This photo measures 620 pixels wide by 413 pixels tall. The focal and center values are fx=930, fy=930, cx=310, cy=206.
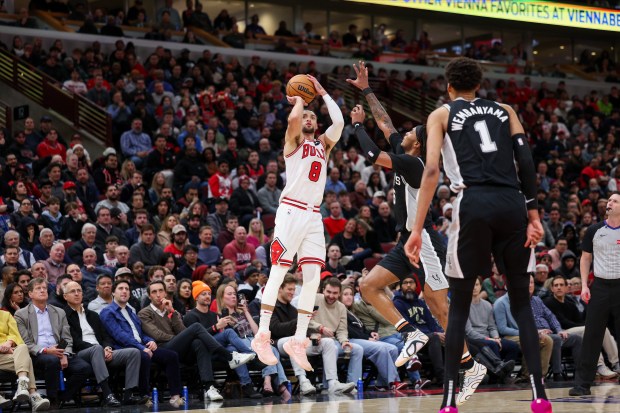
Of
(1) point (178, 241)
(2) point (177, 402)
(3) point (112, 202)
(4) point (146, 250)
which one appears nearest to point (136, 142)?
(3) point (112, 202)

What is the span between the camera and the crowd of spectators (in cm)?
1222

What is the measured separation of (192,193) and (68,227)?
279 centimetres

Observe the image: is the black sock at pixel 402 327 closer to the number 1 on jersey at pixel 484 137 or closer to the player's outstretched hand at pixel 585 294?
the player's outstretched hand at pixel 585 294

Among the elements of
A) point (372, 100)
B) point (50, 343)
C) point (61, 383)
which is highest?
point (372, 100)

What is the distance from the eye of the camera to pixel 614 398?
346 inches

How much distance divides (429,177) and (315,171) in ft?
7.95

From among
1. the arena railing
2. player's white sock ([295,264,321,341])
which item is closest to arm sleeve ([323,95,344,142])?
player's white sock ([295,264,321,341])

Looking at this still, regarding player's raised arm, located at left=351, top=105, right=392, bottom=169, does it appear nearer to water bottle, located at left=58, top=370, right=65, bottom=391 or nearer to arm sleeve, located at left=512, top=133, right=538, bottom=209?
arm sleeve, located at left=512, top=133, right=538, bottom=209

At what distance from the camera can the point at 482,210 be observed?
5914 millimetres

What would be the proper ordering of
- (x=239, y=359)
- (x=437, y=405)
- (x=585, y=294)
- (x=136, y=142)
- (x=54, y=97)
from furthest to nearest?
(x=54, y=97) < (x=136, y=142) < (x=239, y=359) < (x=585, y=294) < (x=437, y=405)

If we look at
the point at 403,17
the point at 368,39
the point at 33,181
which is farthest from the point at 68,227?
the point at 403,17

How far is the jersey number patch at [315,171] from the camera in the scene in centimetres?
823

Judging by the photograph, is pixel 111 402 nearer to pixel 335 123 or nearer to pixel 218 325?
pixel 218 325

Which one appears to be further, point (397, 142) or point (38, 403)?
point (38, 403)
